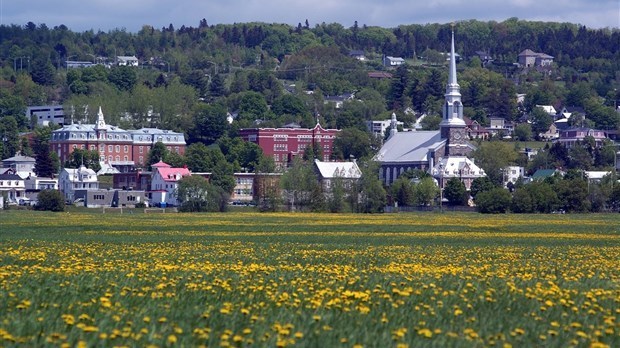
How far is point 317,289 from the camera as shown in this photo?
2636 cm

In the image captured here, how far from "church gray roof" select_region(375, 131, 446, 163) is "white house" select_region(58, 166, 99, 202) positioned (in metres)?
37.6

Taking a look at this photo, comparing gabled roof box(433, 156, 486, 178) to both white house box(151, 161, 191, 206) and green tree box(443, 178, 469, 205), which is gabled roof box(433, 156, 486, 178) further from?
white house box(151, 161, 191, 206)

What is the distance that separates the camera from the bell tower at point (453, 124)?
599 ft

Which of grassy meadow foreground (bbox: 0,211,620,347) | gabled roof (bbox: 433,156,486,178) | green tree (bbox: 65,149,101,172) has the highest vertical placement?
green tree (bbox: 65,149,101,172)

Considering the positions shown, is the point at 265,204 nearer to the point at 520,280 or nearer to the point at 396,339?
the point at 520,280

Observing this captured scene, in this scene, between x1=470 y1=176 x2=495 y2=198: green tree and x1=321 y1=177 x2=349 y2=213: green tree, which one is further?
x1=470 y1=176 x2=495 y2=198: green tree

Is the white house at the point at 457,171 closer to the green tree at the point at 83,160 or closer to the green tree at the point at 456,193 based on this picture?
the green tree at the point at 456,193

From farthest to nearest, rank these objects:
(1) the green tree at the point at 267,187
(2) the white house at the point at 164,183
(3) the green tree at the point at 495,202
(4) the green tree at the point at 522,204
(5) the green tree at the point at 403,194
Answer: (2) the white house at the point at 164,183 < (5) the green tree at the point at 403,194 < (1) the green tree at the point at 267,187 < (3) the green tree at the point at 495,202 < (4) the green tree at the point at 522,204

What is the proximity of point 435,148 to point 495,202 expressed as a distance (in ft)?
204

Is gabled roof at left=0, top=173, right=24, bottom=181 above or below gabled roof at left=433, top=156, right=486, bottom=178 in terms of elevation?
below

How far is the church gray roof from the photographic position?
608ft

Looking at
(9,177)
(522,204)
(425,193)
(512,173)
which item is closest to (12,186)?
(9,177)

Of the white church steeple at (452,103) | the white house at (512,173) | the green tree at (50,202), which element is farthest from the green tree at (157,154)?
the green tree at (50,202)

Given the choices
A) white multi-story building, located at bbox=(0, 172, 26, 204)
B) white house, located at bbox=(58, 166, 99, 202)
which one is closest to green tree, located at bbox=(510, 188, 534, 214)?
white house, located at bbox=(58, 166, 99, 202)
